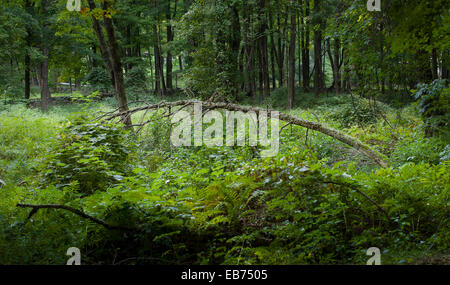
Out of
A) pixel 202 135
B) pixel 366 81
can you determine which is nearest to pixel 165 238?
pixel 366 81

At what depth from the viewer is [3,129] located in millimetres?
12094

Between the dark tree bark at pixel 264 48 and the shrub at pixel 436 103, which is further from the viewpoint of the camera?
the dark tree bark at pixel 264 48

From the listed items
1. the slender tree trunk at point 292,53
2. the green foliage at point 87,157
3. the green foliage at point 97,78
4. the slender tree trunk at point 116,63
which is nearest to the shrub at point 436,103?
→ the green foliage at point 87,157

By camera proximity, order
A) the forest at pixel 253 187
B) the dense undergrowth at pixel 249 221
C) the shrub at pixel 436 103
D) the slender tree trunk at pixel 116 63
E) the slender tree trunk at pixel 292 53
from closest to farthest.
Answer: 1. the dense undergrowth at pixel 249 221
2. the forest at pixel 253 187
3. the shrub at pixel 436 103
4. the slender tree trunk at pixel 116 63
5. the slender tree trunk at pixel 292 53

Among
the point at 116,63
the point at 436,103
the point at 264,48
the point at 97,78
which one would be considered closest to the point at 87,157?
the point at 116,63

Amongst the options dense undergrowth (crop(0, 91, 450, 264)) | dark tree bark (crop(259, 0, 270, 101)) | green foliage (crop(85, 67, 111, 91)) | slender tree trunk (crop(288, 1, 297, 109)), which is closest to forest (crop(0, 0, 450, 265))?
dense undergrowth (crop(0, 91, 450, 264))

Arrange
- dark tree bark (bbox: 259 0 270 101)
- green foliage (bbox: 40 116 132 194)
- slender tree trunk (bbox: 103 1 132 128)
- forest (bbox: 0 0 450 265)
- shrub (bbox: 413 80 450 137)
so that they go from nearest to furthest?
1. forest (bbox: 0 0 450 265)
2. green foliage (bbox: 40 116 132 194)
3. shrub (bbox: 413 80 450 137)
4. slender tree trunk (bbox: 103 1 132 128)
5. dark tree bark (bbox: 259 0 270 101)

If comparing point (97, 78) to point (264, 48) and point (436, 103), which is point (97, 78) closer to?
point (264, 48)

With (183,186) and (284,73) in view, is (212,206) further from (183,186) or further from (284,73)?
(284,73)

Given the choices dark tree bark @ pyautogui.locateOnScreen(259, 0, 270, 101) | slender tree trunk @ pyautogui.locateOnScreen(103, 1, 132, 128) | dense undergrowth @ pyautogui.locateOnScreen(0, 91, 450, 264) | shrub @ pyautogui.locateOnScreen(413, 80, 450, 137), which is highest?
dark tree bark @ pyautogui.locateOnScreen(259, 0, 270, 101)

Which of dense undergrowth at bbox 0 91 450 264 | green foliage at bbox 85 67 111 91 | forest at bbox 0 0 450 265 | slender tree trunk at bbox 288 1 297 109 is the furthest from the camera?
green foliage at bbox 85 67 111 91

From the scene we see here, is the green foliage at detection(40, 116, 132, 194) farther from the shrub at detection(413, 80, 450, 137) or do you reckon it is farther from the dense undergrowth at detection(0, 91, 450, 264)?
the shrub at detection(413, 80, 450, 137)

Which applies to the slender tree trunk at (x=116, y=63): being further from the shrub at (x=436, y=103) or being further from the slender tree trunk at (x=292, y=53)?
the slender tree trunk at (x=292, y=53)
